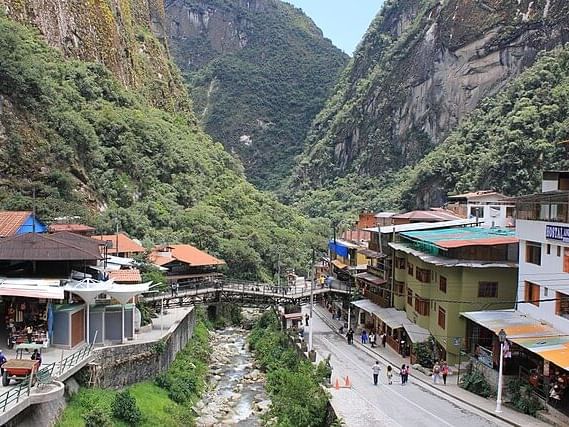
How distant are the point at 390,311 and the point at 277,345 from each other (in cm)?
816

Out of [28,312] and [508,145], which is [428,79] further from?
[28,312]

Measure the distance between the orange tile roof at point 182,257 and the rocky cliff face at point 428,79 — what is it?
→ 272 feet

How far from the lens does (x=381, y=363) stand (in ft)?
129

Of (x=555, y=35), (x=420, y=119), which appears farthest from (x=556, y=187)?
(x=420, y=119)

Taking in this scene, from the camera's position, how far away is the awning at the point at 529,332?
25.1m

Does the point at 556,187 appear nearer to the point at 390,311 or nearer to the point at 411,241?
the point at 411,241

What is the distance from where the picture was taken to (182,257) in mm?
58344

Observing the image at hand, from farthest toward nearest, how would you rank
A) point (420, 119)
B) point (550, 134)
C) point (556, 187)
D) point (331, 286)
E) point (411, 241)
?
point (420, 119), point (550, 134), point (331, 286), point (411, 241), point (556, 187)

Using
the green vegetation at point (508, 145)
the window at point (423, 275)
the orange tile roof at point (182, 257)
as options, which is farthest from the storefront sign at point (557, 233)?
the green vegetation at point (508, 145)

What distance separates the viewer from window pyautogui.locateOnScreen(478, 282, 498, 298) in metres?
35.8

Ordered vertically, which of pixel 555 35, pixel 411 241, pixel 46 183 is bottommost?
pixel 411 241

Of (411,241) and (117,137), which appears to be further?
(117,137)

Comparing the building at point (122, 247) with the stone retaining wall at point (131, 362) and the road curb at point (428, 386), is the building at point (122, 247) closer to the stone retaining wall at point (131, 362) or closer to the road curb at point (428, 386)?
the stone retaining wall at point (131, 362)

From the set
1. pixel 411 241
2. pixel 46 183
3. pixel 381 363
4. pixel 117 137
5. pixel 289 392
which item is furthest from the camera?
pixel 117 137
